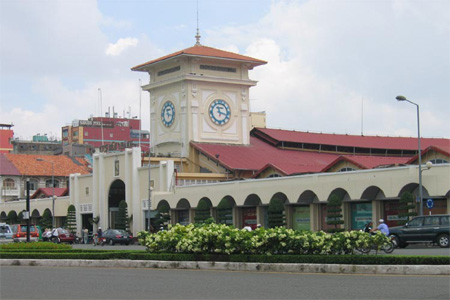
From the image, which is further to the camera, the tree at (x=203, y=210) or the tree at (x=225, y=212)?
the tree at (x=203, y=210)

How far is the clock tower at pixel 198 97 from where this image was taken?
266ft

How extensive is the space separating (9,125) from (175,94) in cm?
7272

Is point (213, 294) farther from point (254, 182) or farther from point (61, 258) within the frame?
point (254, 182)

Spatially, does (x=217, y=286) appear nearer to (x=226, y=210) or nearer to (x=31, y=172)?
(x=226, y=210)

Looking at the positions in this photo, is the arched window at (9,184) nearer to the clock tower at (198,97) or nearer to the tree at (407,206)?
the clock tower at (198,97)

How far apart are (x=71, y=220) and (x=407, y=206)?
4484 cm

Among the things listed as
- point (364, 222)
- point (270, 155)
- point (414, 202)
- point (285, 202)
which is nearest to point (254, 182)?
point (285, 202)

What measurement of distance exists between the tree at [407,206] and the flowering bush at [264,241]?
72.6 ft

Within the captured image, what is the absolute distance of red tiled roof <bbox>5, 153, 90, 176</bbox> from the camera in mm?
106438

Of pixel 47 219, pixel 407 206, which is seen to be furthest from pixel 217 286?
pixel 47 219

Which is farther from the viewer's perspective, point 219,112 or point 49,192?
point 49,192

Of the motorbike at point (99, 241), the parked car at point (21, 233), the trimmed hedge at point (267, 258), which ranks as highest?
the trimmed hedge at point (267, 258)

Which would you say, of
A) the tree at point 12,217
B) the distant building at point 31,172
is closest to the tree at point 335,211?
the tree at point 12,217

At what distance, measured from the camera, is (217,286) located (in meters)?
19.9
